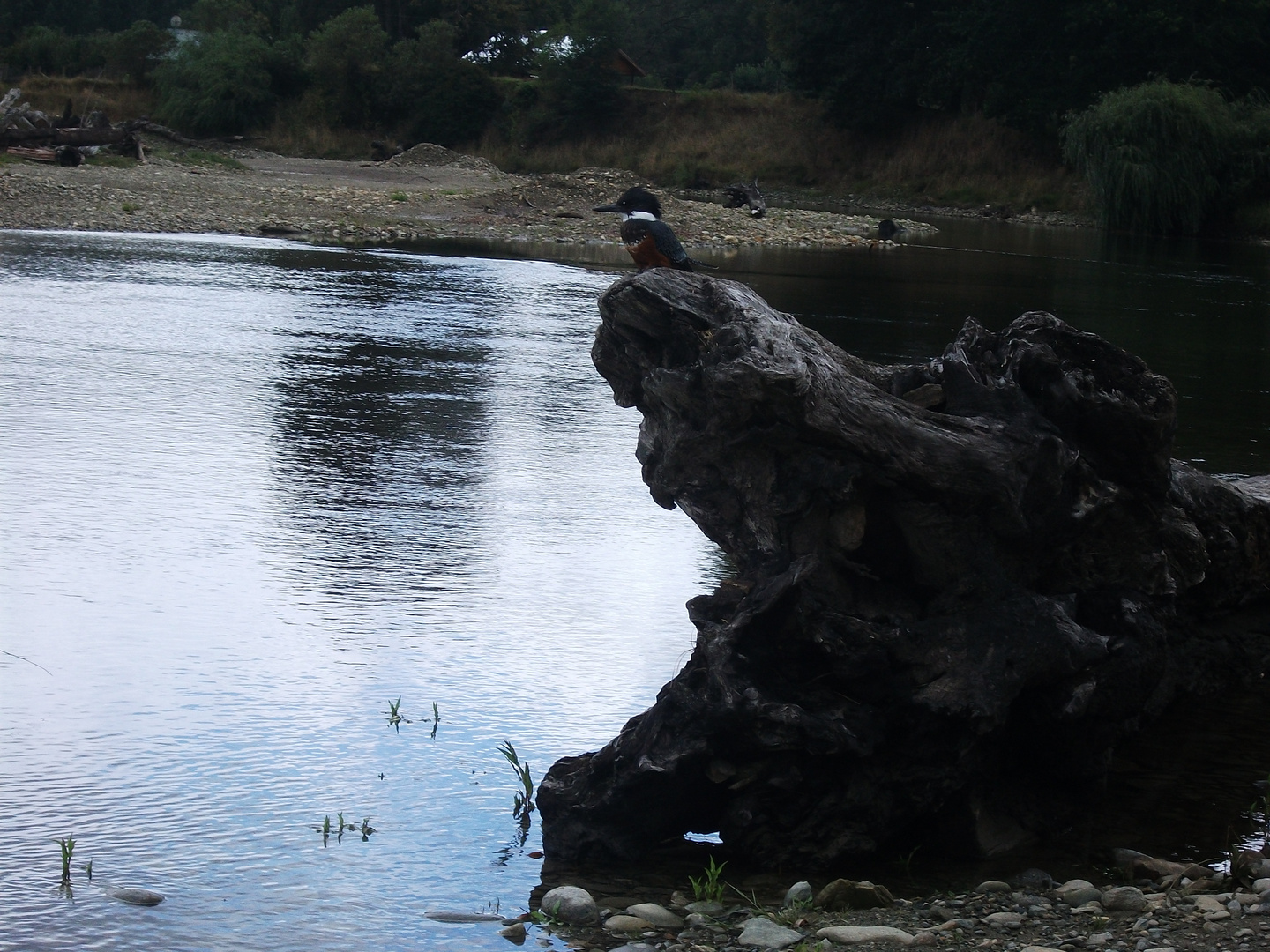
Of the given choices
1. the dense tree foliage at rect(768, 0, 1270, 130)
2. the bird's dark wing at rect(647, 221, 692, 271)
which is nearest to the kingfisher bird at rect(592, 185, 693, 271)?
the bird's dark wing at rect(647, 221, 692, 271)

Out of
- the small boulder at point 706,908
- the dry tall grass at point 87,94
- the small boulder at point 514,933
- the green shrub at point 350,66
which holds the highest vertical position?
the green shrub at point 350,66

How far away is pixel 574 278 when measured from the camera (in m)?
19.0

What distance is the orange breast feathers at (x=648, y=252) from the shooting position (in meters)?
6.46

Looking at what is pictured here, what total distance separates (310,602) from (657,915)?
2.67 m

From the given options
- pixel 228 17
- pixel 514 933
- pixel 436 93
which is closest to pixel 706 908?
pixel 514 933

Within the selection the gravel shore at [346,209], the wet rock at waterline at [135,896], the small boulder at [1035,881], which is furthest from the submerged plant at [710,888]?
the gravel shore at [346,209]

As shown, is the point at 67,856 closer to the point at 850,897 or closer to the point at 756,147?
the point at 850,897

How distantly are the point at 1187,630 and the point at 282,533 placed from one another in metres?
4.10

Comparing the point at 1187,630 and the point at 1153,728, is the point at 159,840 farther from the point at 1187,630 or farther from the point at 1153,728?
the point at 1187,630

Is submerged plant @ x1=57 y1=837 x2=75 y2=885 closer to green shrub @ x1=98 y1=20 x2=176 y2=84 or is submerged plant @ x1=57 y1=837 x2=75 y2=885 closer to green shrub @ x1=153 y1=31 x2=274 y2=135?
green shrub @ x1=153 y1=31 x2=274 y2=135

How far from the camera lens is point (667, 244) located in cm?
650

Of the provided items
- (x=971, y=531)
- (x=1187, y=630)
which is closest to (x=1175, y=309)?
(x=1187, y=630)

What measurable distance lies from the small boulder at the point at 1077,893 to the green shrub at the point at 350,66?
61.7m

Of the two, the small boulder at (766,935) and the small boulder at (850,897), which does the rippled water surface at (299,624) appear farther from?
the small boulder at (850,897)
